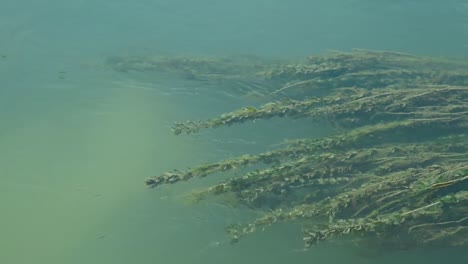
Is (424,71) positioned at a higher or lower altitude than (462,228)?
higher

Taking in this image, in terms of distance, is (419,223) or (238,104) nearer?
(419,223)

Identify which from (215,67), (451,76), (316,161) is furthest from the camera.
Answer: (215,67)

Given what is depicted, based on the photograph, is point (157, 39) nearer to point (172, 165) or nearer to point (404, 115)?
point (172, 165)

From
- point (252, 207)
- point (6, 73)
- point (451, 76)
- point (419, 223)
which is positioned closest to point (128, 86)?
point (6, 73)

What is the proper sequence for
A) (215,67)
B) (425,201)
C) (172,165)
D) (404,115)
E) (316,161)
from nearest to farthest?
(425,201), (316,161), (404,115), (172,165), (215,67)

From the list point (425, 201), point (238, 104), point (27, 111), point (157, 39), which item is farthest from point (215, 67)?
point (425, 201)

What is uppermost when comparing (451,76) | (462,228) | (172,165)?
(451,76)

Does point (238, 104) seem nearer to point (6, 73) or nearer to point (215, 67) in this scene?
point (215, 67)
